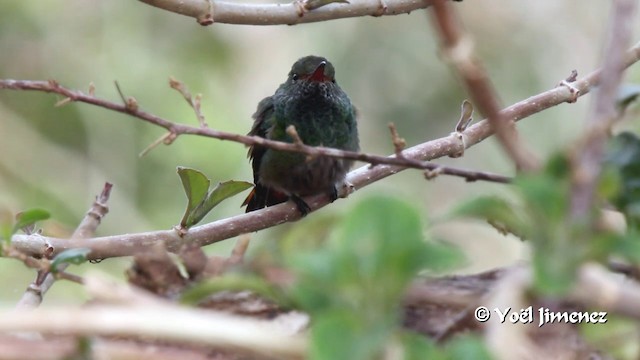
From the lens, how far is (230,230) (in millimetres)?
2465

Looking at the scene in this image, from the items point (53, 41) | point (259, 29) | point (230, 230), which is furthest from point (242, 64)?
point (230, 230)

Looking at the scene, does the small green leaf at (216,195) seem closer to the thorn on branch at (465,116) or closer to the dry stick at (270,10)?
the dry stick at (270,10)

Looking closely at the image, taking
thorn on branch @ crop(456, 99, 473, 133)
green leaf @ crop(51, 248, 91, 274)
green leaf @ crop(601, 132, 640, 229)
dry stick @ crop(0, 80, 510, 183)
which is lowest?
green leaf @ crop(51, 248, 91, 274)

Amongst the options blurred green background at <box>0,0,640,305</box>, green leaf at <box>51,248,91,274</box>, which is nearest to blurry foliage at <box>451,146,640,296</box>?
green leaf at <box>51,248,91,274</box>

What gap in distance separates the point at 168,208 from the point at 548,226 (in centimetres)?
805

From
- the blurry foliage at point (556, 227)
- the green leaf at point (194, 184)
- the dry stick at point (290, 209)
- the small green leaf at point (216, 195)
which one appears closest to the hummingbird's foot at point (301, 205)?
the dry stick at point (290, 209)

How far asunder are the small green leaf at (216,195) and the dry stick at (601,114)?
146cm

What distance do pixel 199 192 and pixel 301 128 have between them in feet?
6.49

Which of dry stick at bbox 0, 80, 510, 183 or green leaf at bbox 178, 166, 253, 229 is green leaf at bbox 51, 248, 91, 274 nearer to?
dry stick at bbox 0, 80, 510, 183

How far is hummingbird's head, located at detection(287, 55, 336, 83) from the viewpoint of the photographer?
4359 mm

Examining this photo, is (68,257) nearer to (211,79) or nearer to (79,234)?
(79,234)

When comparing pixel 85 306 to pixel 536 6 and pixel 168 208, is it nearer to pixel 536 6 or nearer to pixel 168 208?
pixel 168 208

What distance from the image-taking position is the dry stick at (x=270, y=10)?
8.17ft

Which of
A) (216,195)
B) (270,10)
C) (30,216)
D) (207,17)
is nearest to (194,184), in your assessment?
(216,195)
